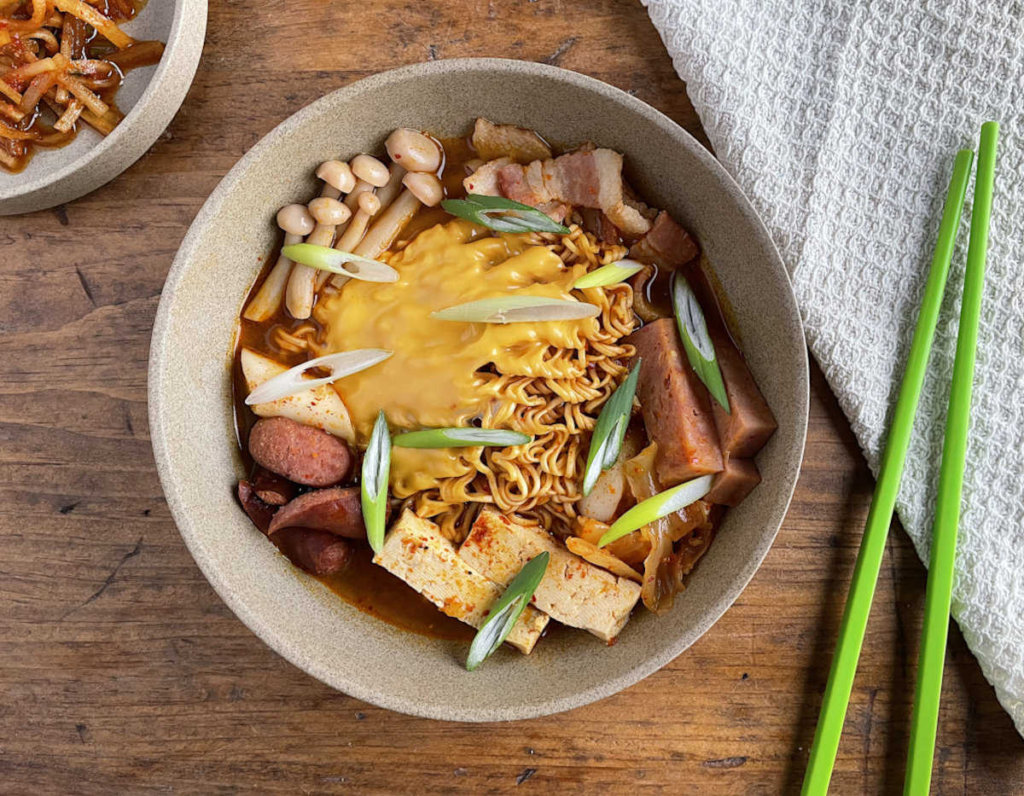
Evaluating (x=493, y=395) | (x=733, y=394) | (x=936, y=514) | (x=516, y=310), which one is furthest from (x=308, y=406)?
(x=936, y=514)

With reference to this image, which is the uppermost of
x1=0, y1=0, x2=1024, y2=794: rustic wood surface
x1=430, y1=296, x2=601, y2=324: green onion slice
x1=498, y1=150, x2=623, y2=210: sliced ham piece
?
x1=498, y1=150, x2=623, y2=210: sliced ham piece

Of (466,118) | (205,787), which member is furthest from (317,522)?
(466,118)

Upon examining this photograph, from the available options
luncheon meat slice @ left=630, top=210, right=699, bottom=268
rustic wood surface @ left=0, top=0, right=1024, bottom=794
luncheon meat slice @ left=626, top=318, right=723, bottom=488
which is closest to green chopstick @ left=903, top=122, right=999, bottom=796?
rustic wood surface @ left=0, top=0, right=1024, bottom=794

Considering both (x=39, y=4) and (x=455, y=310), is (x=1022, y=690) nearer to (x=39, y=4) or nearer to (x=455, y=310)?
(x=455, y=310)

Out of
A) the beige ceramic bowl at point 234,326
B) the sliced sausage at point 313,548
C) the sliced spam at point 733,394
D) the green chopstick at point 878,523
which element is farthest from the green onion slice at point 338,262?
the green chopstick at point 878,523

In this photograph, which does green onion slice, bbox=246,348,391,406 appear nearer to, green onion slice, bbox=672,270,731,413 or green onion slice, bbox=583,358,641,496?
green onion slice, bbox=583,358,641,496

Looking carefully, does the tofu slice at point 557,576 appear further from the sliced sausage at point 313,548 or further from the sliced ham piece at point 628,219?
the sliced ham piece at point 628,219
